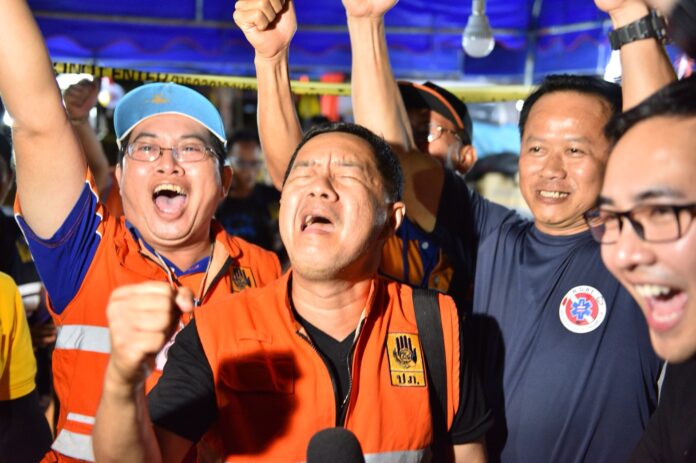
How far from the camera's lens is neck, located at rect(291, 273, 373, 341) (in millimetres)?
2641

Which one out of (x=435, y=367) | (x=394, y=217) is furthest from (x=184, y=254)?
(x=435, y=367)

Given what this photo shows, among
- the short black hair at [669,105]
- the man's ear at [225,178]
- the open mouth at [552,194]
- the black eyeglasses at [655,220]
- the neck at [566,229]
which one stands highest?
the short black hair at [669,105]

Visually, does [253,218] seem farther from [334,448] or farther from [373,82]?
[334,448]

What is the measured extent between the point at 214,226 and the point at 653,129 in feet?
6.92

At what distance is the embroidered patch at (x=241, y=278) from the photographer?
319cm

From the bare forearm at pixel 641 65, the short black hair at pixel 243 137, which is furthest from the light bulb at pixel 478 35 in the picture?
the bare forearm at pixel 641 65

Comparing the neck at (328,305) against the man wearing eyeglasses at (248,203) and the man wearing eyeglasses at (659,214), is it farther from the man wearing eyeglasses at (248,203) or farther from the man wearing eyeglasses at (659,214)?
the man wearing eyeglasses at (248,203)

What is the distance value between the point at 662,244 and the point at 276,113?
2092mm

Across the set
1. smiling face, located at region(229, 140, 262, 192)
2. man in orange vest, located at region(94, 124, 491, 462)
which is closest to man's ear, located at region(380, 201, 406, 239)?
man in orange vest, located at region(94, 124, 491, 462)

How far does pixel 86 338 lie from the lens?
2773 mm

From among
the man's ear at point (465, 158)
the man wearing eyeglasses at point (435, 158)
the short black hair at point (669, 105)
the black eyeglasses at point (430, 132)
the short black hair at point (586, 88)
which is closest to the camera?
the short black hair at point (669, 105)

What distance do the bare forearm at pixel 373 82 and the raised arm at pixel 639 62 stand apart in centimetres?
95

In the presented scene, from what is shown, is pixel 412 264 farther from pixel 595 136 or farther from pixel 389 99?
pixel 595 136

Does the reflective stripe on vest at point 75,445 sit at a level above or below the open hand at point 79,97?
below
